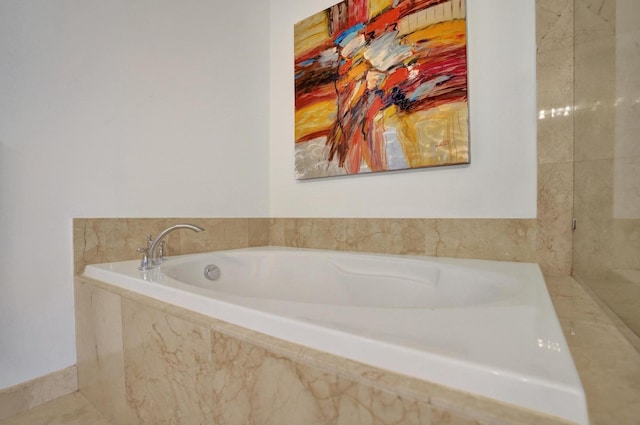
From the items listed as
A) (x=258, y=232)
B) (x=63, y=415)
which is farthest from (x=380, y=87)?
(x=63, y=415)

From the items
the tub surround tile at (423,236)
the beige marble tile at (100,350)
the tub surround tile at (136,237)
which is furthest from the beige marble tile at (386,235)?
the beige marble tile at (100,350)

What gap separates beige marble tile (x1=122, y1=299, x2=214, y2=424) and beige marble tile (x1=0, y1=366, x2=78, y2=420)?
479 millimetres

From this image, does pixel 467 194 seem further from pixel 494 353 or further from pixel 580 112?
pixel 494 353

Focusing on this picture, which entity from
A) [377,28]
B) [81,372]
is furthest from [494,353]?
[377,28]

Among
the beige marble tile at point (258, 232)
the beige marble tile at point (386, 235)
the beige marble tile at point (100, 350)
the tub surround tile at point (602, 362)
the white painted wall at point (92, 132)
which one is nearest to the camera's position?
the tub surround tile at point (602, 362)

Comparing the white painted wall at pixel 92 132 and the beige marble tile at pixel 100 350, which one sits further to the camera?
the white painted wall at pixel 92 132

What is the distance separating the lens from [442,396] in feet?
1.30

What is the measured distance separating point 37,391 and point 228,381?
Result: 1015 mm

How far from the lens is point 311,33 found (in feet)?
6.02

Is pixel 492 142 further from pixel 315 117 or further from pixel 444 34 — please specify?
pixel 315 117

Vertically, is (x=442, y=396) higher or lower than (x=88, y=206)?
lower

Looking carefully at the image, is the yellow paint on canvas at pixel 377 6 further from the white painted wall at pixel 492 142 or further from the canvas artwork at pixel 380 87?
the white painted wall at pixel 492 142

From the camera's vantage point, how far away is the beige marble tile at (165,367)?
685mm

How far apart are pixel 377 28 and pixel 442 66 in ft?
1.47
